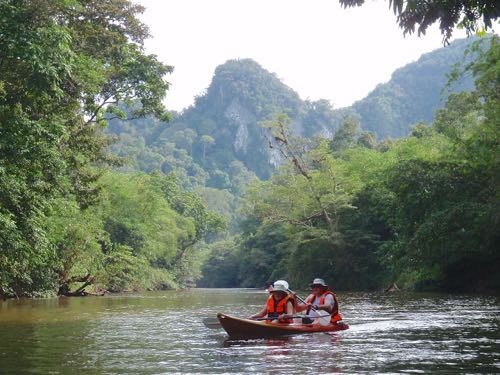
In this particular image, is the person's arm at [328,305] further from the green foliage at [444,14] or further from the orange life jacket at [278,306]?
the green foliage at [444,14]

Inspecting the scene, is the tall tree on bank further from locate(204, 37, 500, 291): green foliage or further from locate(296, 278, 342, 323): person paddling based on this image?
locate(204, 37, 500, 291): green foliage

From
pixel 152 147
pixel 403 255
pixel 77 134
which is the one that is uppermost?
pixel 152 147

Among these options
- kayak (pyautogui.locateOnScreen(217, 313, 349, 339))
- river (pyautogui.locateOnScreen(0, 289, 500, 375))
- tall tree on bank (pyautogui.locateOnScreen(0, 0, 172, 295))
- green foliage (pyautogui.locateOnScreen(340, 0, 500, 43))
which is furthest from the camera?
tall tree on bank (pyautogui.locateOnScreen(0, 0, 172, 295))

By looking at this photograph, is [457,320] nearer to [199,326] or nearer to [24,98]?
[199,326]

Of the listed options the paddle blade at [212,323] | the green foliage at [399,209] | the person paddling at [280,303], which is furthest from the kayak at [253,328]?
the green foliage at [399,209]

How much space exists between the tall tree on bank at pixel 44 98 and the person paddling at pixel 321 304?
7.83 m

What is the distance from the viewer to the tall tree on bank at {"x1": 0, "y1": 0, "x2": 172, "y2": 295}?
1695cm

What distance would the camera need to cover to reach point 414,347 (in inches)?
487

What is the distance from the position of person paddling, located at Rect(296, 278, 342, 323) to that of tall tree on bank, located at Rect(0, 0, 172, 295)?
25.7 feet

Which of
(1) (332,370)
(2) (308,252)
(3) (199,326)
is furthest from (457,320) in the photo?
(2) (308,252)

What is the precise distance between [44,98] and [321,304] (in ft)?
32.1

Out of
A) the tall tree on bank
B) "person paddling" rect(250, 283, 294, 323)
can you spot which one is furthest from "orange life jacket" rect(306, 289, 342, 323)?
the tall tree on bank

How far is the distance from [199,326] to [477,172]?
1718 cm

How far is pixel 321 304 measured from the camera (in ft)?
52.9
